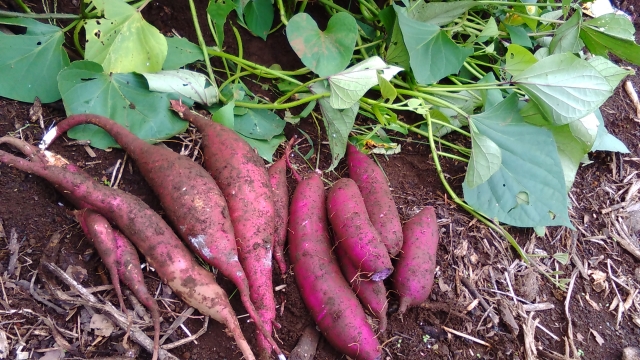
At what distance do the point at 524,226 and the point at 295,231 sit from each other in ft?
2.90

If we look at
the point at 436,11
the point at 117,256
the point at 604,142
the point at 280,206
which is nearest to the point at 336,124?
the point at 280,206

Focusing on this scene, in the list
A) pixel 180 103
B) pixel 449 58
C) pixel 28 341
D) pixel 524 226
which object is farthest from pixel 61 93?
pixel 524 226

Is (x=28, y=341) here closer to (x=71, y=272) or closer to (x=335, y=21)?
(x=71, y=272)

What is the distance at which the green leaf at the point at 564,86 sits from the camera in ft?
5.42

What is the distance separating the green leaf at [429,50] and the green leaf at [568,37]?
1.52 feet

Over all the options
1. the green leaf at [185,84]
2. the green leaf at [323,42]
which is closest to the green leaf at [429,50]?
the green leaf at [323,42]

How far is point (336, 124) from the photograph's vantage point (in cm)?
162

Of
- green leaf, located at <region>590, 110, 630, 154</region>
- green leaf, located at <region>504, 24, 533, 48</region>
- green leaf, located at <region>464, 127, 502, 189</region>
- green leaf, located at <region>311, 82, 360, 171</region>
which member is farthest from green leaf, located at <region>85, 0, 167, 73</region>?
green leaf, located at <region>590, 110, 630, 154</region>

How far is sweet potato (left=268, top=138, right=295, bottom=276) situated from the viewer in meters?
1.39

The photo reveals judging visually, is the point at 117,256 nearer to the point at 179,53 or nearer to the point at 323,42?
the point at 179,53

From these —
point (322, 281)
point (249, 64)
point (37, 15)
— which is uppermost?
point (37, 15)

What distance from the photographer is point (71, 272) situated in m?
1.14

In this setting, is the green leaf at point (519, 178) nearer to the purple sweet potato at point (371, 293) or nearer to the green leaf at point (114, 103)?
the purple sweet potato at point (371, 293)

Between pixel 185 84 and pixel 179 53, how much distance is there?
0.15 m
